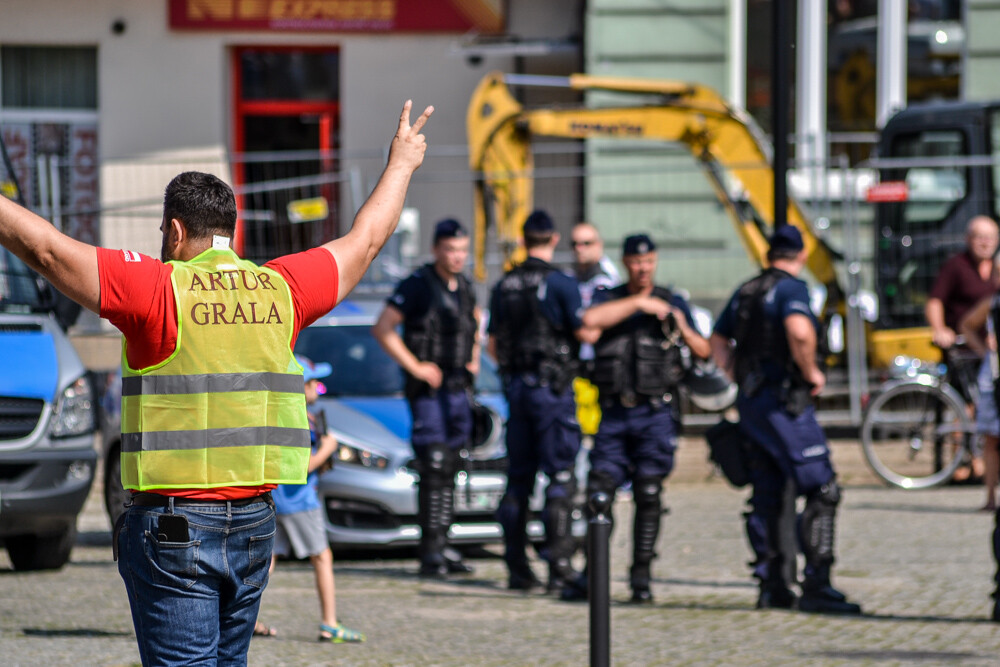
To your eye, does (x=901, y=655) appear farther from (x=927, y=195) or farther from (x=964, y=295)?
(x=927, y=195)

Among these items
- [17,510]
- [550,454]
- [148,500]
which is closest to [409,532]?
[550,454]

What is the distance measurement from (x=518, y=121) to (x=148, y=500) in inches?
470

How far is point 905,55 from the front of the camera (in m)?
17.7

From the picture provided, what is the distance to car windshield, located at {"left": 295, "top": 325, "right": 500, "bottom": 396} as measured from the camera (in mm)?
9773

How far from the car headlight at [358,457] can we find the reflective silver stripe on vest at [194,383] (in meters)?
5.14

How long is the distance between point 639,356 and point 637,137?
7.93 metres

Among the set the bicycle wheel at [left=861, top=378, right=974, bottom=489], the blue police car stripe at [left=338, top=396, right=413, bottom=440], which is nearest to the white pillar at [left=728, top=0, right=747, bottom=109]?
the bicycle wheel at [left=861, top=378, right=974, bottom=489]

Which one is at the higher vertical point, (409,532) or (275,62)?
(275,62)

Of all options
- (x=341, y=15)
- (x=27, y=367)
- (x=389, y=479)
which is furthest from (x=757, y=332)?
(x=341, y=15)

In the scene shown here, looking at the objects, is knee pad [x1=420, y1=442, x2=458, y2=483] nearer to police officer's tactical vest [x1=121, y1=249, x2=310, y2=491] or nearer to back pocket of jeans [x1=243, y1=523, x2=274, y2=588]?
back pocket of jeans [x1=243, y1=523, x2=274, y2=588]

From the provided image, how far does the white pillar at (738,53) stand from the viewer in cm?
1736

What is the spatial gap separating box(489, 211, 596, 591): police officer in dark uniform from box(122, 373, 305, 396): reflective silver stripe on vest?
4406 millimetres

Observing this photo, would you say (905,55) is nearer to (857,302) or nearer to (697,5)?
(697,5)

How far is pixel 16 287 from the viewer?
356 inches
